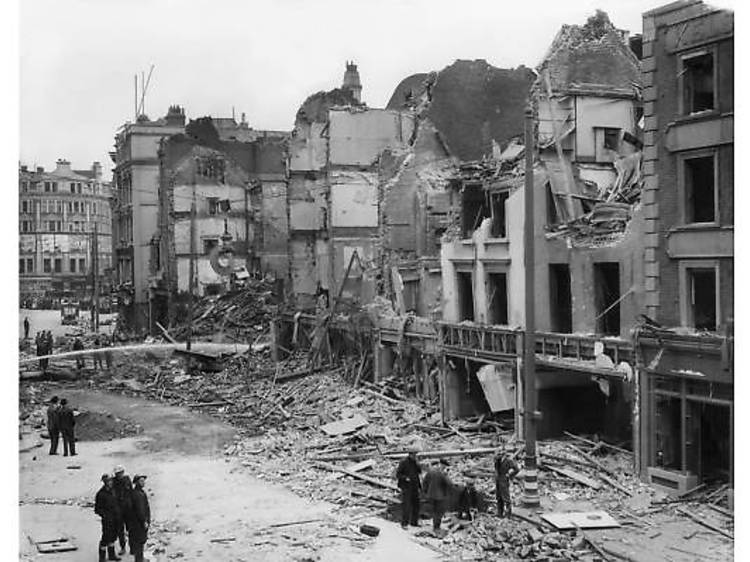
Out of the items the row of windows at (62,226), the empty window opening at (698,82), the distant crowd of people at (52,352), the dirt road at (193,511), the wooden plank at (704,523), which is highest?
the empty window opening at (698,82)

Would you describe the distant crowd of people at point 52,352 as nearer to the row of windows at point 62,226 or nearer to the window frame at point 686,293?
the row of windows at point 62,226

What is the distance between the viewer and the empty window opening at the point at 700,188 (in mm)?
15570

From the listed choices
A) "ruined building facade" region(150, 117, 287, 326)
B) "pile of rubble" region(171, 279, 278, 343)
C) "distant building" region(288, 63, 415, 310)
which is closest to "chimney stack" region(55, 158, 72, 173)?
"distant building" region(288, 63, 415, 310)

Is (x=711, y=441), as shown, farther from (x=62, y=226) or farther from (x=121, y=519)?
(x=62, y=226)

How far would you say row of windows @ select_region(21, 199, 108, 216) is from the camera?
1740 centimetres

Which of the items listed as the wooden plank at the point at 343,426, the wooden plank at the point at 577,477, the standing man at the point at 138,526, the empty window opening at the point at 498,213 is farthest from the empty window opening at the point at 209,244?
the standing man at the point at 138,526

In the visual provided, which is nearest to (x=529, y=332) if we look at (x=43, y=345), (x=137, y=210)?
(x=43, y=345)

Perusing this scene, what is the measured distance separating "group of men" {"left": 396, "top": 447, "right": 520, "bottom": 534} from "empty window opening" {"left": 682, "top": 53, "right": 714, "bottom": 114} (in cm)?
684

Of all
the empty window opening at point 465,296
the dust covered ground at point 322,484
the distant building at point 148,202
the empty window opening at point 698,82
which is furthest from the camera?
the distant building at point 148,202

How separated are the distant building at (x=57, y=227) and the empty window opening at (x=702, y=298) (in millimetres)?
11269

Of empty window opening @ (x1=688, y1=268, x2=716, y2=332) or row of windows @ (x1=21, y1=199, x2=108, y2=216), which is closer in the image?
empty window opening @ (x1=688, y1=268, x2=716, y2=332)

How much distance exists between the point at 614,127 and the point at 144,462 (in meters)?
14.1

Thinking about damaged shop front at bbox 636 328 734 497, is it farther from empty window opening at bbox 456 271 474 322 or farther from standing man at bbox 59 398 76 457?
standing man at bbox 59 398 76 457

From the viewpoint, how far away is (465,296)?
2483cm
